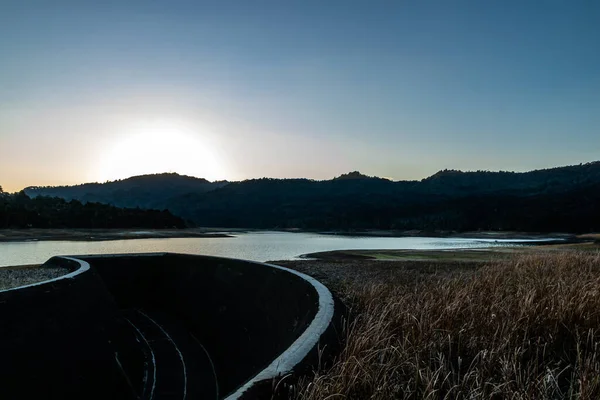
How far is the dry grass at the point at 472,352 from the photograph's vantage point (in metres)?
3.86

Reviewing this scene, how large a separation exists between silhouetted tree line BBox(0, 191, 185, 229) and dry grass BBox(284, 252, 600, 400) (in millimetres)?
90798

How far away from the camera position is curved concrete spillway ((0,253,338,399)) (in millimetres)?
7500

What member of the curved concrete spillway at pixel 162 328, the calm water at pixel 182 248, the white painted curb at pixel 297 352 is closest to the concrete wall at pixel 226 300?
the curved concrete spillway at pixel 162 328

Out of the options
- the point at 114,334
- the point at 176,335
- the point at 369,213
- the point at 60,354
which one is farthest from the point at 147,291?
the point at 369,213

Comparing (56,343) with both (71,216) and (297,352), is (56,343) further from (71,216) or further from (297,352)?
(71,216)

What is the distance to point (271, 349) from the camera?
9039 mm

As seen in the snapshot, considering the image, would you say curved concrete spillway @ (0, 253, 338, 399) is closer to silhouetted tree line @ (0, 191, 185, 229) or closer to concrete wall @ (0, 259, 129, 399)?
concrete wall @ (0, 259, 129, 399)

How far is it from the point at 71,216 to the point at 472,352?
10020cm

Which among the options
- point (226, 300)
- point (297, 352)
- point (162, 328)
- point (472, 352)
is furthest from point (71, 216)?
point (472, 352)

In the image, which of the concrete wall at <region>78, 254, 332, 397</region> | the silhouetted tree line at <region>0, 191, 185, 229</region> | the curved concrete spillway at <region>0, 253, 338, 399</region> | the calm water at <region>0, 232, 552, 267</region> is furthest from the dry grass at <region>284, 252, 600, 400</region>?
the silhouetted tree line at <region>0, 191, 185, 229</region>

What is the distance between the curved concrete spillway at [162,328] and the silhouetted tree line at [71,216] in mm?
79003

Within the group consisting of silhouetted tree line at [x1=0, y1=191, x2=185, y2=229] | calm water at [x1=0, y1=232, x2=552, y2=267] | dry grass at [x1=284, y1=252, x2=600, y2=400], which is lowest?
calm water at [x1=0, y1=232, x2=552, y2=267]

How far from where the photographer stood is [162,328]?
14.5 m

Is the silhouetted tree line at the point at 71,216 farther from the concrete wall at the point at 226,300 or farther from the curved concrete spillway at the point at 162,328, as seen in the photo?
the curved concrete spillway at the point at 162,328
